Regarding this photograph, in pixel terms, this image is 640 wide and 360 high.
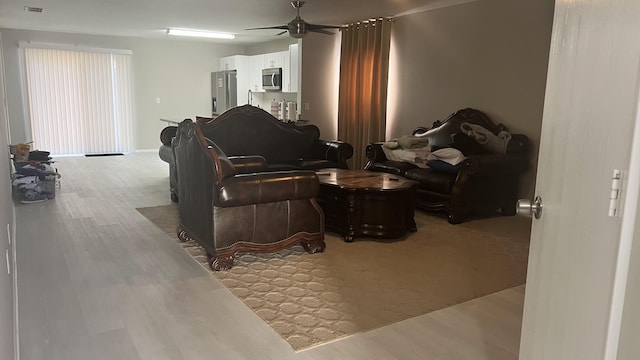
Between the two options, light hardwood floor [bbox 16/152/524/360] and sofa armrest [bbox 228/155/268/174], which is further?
sofa armrest [bbox 228/155/268/174]

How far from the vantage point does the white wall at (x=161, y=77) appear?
9391mm

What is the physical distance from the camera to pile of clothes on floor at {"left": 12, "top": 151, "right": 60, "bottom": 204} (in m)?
5.44

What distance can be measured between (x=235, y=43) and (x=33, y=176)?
634 cm

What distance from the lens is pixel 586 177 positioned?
3.23ft

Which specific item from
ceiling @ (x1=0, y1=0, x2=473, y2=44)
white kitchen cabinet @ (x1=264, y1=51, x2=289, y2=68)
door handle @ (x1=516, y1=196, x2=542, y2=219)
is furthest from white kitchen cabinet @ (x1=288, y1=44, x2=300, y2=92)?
door handle @ (x1=516, y1=196, x2=542, y2=219)

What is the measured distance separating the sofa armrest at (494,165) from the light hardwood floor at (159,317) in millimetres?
1908

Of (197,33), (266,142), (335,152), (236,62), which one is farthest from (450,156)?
(236,62)

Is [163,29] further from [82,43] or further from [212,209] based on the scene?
[212,209]

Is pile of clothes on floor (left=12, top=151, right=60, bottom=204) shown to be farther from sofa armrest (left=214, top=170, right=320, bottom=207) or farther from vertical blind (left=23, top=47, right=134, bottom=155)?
vertical blind (left=23, top=47, right=134, bottom=155)

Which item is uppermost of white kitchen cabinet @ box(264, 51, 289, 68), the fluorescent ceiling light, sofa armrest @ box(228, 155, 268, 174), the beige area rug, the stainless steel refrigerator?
the fluorescent ceiling light

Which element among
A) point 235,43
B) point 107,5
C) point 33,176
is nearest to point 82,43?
point 235,43

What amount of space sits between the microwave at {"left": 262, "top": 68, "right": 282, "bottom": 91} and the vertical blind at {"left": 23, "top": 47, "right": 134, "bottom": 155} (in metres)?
2.99

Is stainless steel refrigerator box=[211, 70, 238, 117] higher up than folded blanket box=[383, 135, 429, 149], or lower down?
Result: higher up

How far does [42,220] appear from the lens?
15.5 ft
